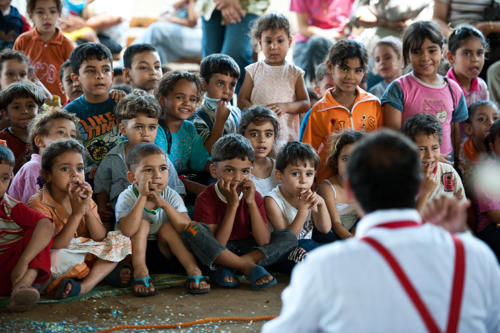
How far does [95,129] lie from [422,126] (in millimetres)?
1996

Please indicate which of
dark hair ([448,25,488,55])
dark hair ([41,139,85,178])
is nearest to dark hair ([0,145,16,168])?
dark hair ([41,139,85,178])

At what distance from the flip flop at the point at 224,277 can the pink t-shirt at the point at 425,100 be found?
5.34ft

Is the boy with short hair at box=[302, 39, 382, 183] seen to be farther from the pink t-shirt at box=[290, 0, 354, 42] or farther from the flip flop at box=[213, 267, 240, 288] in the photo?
the pink t-shirt at box=[290, 0, 354, 42]

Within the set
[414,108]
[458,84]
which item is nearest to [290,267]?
[414,108]

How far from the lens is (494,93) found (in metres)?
4.77

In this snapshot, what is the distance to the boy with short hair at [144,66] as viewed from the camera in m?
4.19

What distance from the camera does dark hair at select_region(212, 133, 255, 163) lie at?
10.5 feet

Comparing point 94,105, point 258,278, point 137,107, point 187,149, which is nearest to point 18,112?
point 94,105

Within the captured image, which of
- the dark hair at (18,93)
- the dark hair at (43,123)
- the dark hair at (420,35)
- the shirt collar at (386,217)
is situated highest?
the dark hair at (420,35)

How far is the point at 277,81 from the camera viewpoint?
4.14 meters

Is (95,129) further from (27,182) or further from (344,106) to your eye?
(344,106)

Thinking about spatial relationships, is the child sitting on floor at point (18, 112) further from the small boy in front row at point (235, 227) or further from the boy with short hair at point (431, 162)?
the boy with short hair at point (431, 162)

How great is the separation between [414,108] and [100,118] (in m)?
2.03

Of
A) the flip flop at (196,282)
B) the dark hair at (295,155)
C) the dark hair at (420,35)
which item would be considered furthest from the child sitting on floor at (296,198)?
the dark hair at (420,35)
